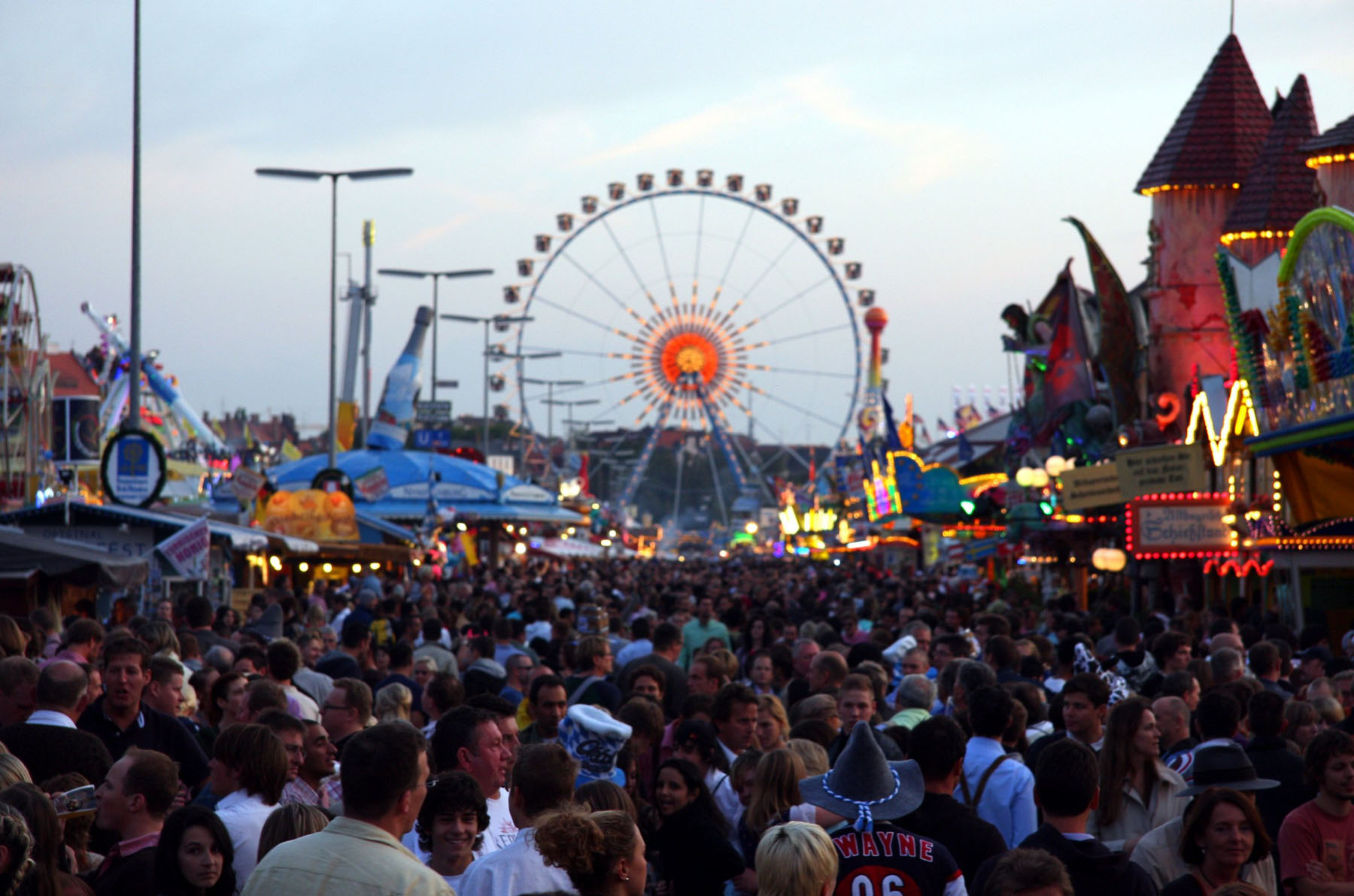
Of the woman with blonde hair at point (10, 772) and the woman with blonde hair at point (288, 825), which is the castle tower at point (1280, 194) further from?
the woman with blonde hair at point (10, 772)

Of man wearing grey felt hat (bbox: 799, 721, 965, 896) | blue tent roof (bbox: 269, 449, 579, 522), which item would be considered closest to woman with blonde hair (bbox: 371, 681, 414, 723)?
man wearing grey felt hat (bbox: 799, 721, 965, 896)

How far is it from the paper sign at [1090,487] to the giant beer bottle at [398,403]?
3202 centimetres

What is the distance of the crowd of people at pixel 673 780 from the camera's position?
456 centimetres

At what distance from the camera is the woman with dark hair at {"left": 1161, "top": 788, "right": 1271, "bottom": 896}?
17.7ft

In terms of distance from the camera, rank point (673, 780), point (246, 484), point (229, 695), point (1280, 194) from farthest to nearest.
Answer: point (246, 484) → point (1280, 194) → point (229, 695) → point (673, 780)

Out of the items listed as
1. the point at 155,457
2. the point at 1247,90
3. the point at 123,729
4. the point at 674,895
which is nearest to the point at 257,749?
the point at 674,895

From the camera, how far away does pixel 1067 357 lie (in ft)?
104

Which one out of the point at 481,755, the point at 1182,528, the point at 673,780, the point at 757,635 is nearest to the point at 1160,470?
the point at 1182,528

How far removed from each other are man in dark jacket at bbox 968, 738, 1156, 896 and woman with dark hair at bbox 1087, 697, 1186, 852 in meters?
1.12

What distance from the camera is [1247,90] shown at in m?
28.3

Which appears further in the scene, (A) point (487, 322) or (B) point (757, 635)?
(A) point (487, 322)

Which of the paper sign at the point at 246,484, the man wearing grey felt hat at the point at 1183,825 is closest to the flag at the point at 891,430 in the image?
the paper sign at the point at 246,484

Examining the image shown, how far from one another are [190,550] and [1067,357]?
1854cm

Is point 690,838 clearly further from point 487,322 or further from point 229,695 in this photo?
point 487,322
